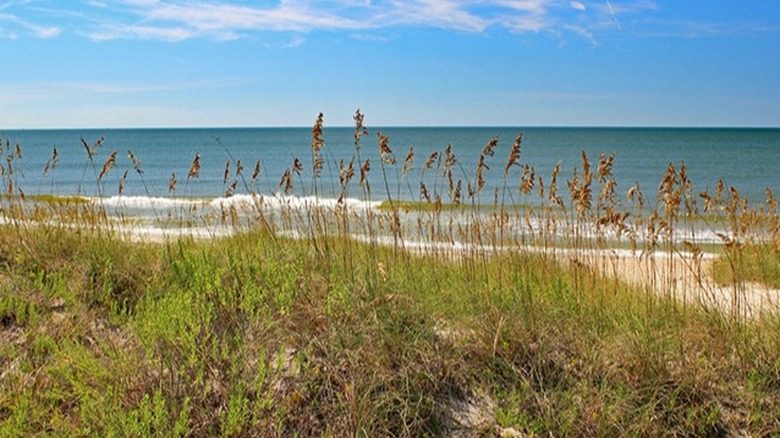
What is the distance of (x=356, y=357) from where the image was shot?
3822 mm

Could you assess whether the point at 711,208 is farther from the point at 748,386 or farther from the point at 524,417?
the point at 524,417

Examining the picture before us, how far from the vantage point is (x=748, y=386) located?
4.02 metres

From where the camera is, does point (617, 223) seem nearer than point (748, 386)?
No

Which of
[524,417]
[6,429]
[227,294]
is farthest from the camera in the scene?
[227,294]

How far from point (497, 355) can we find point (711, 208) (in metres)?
2.36

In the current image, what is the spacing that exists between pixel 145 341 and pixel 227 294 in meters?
0.71

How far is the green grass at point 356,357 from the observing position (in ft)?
11.8

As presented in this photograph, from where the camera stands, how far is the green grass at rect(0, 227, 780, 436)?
359 centimetres

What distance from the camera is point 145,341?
3.88m

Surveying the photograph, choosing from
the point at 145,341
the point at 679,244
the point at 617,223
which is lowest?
the point at 679,244

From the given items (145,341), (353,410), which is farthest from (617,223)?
(145,341)

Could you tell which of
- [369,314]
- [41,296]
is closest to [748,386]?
[369,314]

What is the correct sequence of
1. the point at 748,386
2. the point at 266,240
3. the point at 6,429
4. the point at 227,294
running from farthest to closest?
the point at 266,240 → the point at 227,294 → the point at 748,386 → the point at 6,429

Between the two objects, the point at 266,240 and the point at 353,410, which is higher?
the point at 266,240
